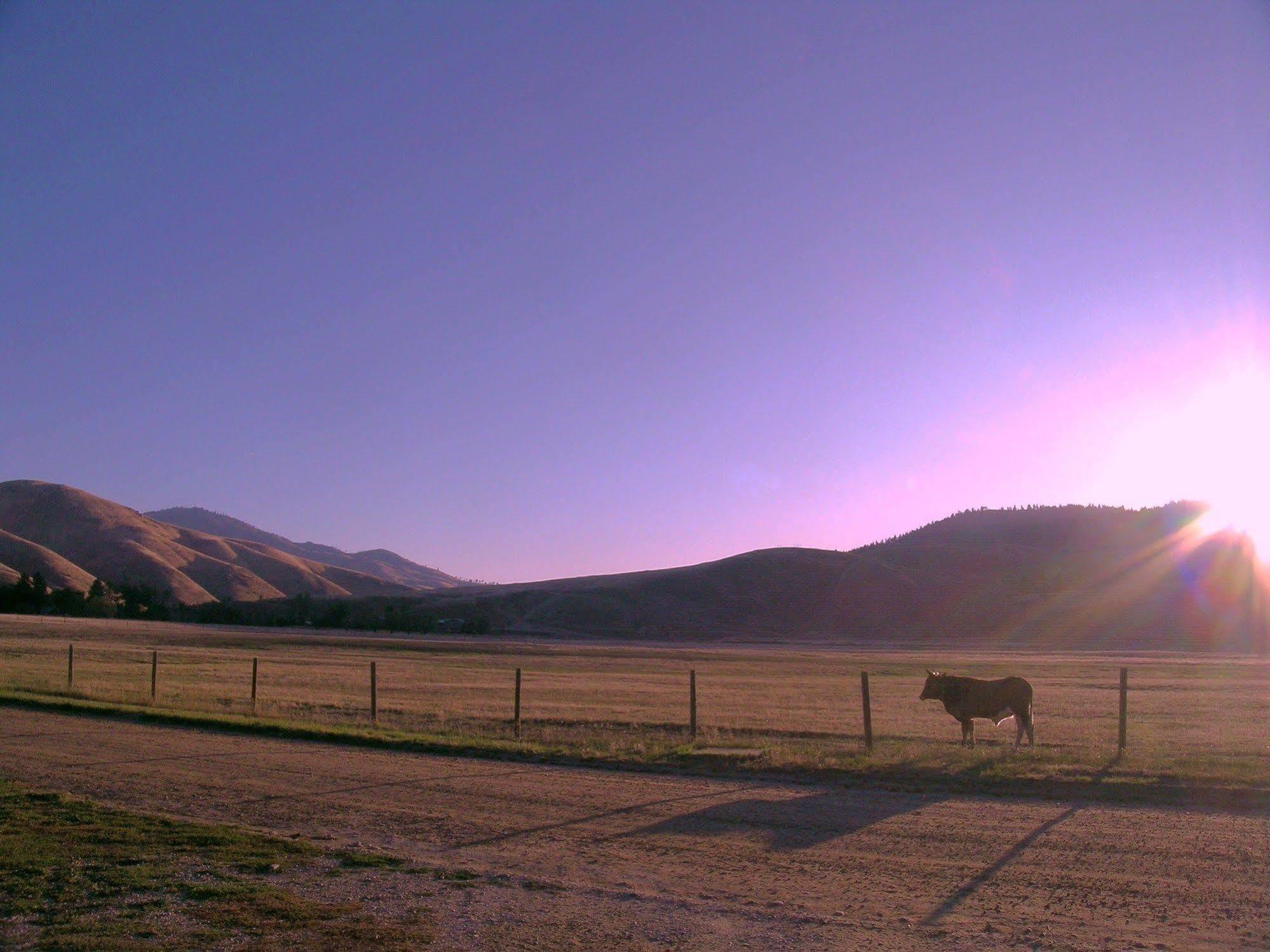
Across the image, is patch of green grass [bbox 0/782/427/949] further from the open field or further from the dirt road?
the open field

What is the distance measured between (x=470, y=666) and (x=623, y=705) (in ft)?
91.1

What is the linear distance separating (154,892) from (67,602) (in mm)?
129018

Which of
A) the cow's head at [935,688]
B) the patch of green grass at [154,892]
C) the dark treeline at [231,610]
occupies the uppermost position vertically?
the cow's head at [935,688]

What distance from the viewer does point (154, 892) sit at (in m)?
8.92

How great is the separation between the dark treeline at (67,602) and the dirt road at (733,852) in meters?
117

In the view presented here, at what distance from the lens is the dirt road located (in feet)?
27.2

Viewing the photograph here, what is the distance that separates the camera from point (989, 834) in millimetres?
11781

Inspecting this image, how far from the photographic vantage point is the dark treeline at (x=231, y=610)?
119 m

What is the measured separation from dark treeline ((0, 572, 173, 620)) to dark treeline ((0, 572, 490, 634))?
3.0 inches

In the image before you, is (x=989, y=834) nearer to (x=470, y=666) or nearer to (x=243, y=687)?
(x=243, y=687)

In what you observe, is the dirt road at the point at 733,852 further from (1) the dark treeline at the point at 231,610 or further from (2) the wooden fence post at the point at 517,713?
(1) the dark treeline at the point at 231,610

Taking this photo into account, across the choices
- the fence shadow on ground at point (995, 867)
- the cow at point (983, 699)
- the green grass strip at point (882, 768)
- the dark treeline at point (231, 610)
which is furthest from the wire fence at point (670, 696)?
the dark treeline at point (231, 610)

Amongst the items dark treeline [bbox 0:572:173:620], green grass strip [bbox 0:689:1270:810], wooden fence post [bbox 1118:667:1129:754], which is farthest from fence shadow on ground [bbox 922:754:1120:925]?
dark treeline [bbox 0:572:173:620]

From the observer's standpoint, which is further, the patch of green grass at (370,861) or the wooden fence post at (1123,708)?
the wooden fence post at (1123,708)
